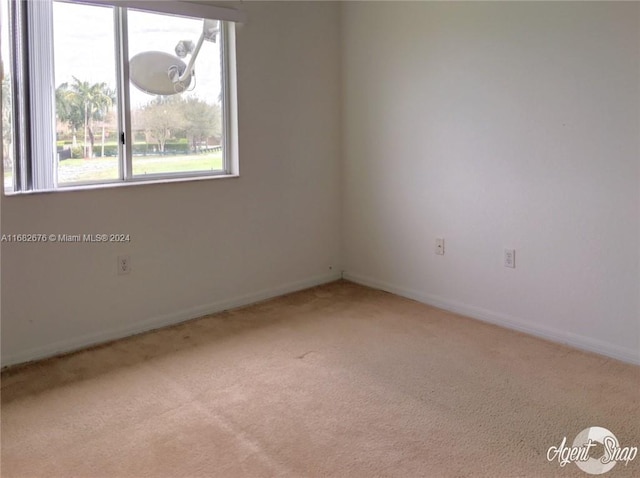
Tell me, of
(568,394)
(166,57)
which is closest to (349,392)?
(568,394)

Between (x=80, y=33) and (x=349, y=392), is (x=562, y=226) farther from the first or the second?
(x=80, y=33)

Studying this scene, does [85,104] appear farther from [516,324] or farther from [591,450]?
[591,450]

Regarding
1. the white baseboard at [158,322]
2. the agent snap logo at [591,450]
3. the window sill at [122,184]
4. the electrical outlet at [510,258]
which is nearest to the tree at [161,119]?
the window sill at [122,184]

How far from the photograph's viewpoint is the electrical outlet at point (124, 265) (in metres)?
3.20

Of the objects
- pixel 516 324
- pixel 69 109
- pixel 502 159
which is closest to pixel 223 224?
pixel 69 109

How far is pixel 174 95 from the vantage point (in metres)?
3.46

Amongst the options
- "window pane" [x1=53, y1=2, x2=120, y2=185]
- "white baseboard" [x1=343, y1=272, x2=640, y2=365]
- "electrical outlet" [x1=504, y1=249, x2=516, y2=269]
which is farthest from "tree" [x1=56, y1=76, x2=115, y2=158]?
"electrical outlet" [x1=504, y1=249, x2=516, y2=269]

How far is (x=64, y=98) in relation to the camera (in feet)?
9.79

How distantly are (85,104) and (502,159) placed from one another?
89.1 inches

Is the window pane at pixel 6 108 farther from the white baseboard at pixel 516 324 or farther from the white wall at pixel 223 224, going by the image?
the white baseboard at pixel 516 324

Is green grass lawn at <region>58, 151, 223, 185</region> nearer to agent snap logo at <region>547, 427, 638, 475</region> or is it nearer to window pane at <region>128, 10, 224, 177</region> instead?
window pane at <region>128, 10, 224, 177</region>

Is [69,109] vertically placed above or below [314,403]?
above

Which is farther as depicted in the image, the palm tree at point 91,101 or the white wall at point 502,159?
the palm tree at point 91,101

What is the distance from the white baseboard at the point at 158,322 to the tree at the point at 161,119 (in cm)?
97
